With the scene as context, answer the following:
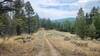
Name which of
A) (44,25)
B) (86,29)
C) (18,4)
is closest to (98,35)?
(86,29)

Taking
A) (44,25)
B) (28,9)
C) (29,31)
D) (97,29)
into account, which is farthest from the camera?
(44,25)

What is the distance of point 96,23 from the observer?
2490 inches

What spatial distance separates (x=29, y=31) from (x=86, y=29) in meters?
26.3

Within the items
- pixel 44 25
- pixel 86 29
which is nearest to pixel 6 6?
pixel 86 29

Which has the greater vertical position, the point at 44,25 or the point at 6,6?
the point at 6,6

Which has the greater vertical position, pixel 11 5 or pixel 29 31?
pixel 11 5

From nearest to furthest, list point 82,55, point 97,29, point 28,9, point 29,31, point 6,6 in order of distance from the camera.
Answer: point 82,55 → point 6,6 → point 97,29 → point 28,9 → point 29,31

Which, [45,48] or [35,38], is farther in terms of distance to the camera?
[35,38]

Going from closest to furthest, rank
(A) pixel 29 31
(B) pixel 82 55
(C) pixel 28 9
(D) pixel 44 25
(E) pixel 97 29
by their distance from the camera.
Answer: (B) pixel 82 55 < (E) pixel 97 29 < (C) pixel 28 9 < (A) pixel 29 31 < (D) pixel 44 25

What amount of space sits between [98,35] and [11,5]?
44896 mm

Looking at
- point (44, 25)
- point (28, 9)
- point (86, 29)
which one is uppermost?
point (28, 9)

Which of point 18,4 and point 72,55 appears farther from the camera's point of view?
point 18,4

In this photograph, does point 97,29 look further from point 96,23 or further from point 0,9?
point 0,9

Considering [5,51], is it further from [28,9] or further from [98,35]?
[28,9]
